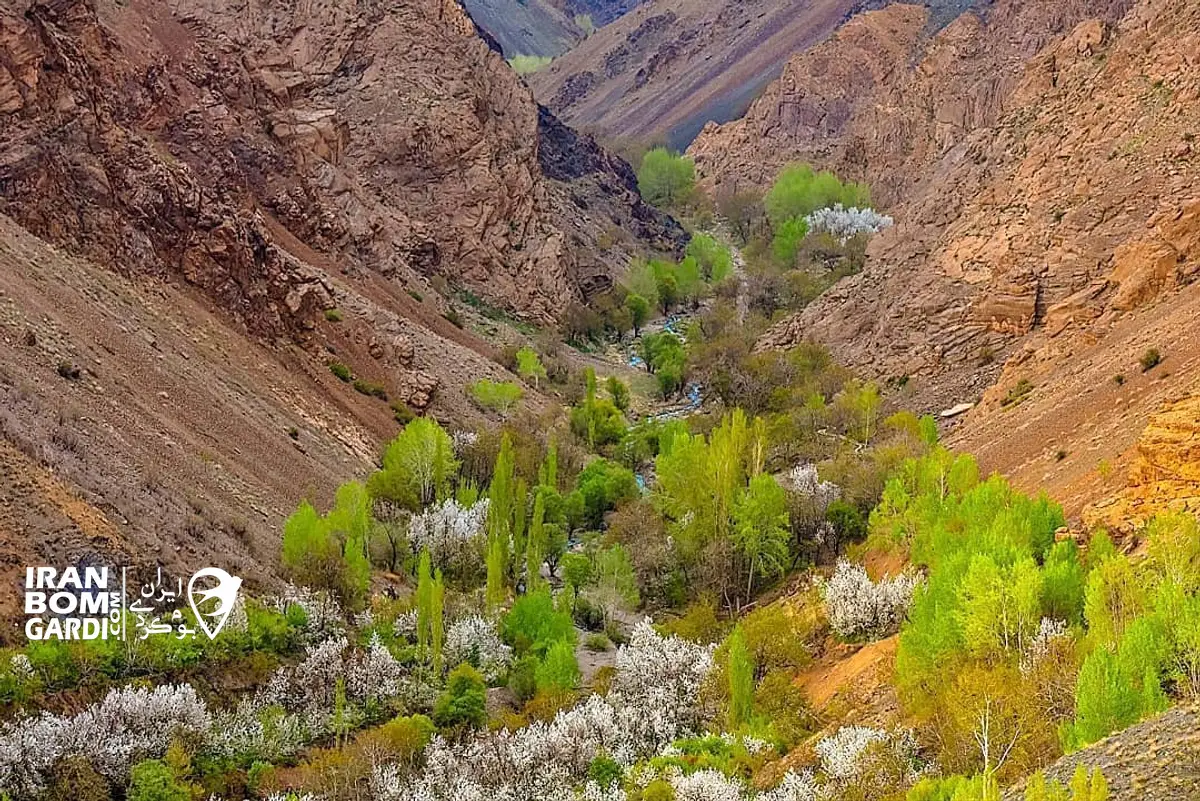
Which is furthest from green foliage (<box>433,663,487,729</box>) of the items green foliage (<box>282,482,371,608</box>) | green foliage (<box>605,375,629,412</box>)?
green foliage (<box>605,375,629,412</box>)

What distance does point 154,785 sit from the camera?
19.1 metres

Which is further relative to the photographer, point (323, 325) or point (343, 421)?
point (323, 325)

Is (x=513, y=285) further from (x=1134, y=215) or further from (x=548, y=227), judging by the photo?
(x=1134, y=215)

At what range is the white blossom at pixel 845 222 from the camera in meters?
73.1

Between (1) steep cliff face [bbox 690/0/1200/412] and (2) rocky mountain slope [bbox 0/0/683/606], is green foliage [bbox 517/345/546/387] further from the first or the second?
(1) steep cliff face [bbox 690/0/1200/412]

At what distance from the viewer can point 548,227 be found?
66125 millimetres

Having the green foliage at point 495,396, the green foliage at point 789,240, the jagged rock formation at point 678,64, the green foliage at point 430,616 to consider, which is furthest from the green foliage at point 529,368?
the jagged rock formation at point 678,64

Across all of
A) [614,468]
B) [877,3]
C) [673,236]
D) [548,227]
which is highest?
[877,3]

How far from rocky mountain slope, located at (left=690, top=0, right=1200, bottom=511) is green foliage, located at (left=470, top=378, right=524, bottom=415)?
1194cm

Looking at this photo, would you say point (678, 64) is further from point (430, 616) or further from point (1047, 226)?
point (430, 616)

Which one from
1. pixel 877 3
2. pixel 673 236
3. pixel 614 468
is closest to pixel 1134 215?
pixel 614 468

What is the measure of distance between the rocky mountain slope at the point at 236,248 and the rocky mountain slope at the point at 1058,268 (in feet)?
52.0

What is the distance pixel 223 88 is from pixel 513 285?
16.9 meters

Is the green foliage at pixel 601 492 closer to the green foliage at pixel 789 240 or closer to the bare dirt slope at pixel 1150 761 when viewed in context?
the bare dirt slope at pixel 1150 761
